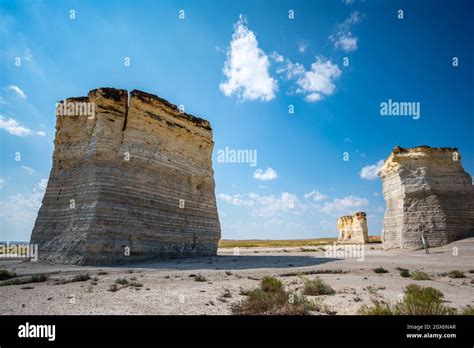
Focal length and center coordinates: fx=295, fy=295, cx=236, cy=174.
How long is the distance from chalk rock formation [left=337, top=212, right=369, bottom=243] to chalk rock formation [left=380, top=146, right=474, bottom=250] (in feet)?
89.6

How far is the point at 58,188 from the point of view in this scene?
18812mm

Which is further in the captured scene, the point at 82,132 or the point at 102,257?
the point at 82,132

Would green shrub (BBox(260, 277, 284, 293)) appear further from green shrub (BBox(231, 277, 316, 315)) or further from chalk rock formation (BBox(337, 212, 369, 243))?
chalk rock formation (BBox(337, 212, 369, 243))

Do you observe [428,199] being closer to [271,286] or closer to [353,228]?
[271,286]

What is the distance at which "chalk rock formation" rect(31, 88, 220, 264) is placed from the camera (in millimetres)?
15992

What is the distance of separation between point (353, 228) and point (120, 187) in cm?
4966

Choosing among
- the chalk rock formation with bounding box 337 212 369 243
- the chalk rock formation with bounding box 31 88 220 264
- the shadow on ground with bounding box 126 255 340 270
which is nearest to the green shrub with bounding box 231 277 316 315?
the shadow on ground with bounding box 126 255 340 270

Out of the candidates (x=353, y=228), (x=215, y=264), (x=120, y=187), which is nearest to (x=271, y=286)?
(x=215, y=264)

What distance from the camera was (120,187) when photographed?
56.9 ft
